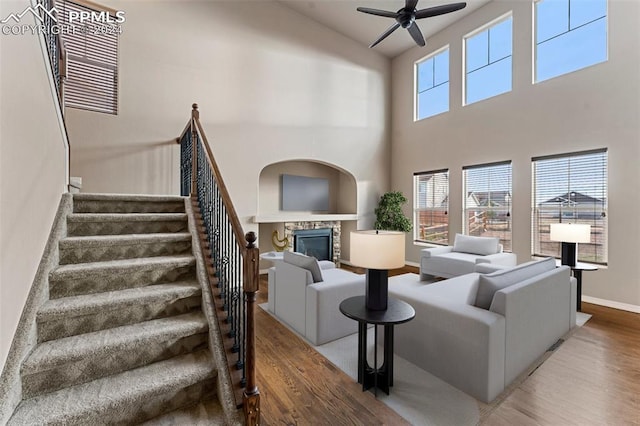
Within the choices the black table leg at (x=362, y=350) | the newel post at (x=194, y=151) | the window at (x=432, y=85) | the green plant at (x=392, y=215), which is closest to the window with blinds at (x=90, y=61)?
the newel post at (x=194, y=151)

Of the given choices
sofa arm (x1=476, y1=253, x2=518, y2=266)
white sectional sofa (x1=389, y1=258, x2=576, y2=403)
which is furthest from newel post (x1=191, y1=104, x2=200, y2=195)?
sofa arm (x1=476, y1=253, x2=518, y2=266)

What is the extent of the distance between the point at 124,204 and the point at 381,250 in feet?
8.16

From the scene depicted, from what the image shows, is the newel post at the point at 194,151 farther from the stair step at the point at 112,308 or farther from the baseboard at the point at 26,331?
the stair step at the point at 112,308

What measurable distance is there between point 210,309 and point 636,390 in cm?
310

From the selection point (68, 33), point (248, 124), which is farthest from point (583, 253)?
point (68, 33)

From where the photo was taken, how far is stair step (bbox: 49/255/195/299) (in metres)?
1.92

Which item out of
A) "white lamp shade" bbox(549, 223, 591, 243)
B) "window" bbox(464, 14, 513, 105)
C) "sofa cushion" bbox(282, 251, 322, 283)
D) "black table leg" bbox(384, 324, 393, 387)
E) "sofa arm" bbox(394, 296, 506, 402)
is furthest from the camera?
"window" bbox(464, 14, 513, 105)

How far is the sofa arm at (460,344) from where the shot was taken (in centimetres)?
202

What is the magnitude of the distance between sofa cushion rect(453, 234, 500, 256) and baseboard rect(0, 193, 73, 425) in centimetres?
553

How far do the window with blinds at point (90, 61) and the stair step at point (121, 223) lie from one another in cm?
250

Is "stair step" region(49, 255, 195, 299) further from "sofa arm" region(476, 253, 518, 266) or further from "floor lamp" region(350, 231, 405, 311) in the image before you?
"sofa arm" region(476, 253, 518, 266)

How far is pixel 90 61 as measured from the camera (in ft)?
13.4

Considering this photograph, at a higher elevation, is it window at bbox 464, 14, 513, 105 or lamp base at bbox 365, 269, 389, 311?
window at bbox 464, 14, 513, 105

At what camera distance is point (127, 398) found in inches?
59.4
